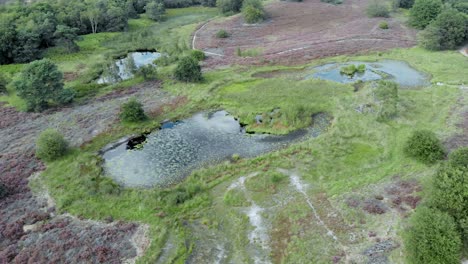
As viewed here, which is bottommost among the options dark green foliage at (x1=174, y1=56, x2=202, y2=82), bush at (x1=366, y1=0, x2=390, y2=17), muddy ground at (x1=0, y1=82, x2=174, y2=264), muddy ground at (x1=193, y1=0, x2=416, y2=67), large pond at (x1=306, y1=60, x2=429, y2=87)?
muddy ground at (x1=0, y1=82, x2=174, y2=264)

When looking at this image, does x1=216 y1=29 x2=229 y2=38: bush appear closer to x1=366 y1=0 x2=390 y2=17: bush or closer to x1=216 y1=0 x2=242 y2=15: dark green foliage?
x1=216 y1=0 x2=242 y2=15: dark green foliage

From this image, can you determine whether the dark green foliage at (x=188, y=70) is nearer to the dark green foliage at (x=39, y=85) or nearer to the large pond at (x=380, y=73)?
the dark green foliage at (x=39, y=85)

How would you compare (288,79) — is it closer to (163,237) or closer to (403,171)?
(403,171)

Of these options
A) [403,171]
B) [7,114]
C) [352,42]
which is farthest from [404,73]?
[7,114]

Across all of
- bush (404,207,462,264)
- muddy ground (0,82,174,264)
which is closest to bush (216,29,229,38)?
muddy ground (0,82,174,264)

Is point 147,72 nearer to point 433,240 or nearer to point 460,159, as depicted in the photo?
point 460,159
